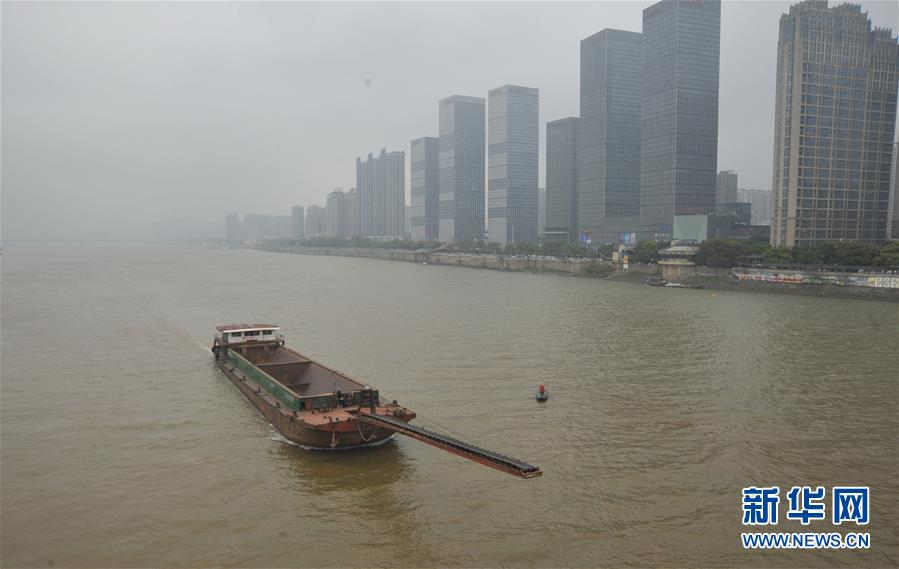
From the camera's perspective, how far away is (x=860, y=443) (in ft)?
51.4

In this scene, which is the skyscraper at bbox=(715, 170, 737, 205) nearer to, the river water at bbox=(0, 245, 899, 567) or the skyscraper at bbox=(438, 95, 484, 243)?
the skyscraper at bbox=(438, 95, 484, 243)

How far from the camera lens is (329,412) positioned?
1544 cm

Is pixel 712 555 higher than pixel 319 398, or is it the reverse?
pixel 319 398

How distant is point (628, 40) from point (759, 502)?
460 feet

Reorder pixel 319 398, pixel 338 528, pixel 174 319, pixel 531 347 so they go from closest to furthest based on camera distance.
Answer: pixel 338 528 → pixel 319 398 → pixel 531 347 → pixel 174 319

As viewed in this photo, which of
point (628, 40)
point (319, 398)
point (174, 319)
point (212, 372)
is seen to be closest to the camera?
point (319, 398)

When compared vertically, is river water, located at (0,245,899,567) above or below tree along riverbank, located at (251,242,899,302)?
below

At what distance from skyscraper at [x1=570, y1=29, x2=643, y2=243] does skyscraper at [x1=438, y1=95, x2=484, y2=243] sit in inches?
1849

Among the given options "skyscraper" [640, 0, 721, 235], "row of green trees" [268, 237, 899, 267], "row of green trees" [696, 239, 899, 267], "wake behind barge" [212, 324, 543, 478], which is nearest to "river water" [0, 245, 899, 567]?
"wake behind barge" [212, 324, 543, 478]

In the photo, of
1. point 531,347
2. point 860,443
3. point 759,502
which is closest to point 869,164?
point 531,347

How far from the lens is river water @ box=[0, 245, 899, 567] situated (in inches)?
425

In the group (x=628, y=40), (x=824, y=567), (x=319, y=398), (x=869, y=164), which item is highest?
(x=628, y=40)

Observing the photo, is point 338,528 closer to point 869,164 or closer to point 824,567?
point 824,567

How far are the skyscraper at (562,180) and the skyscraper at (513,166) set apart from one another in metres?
5.24
